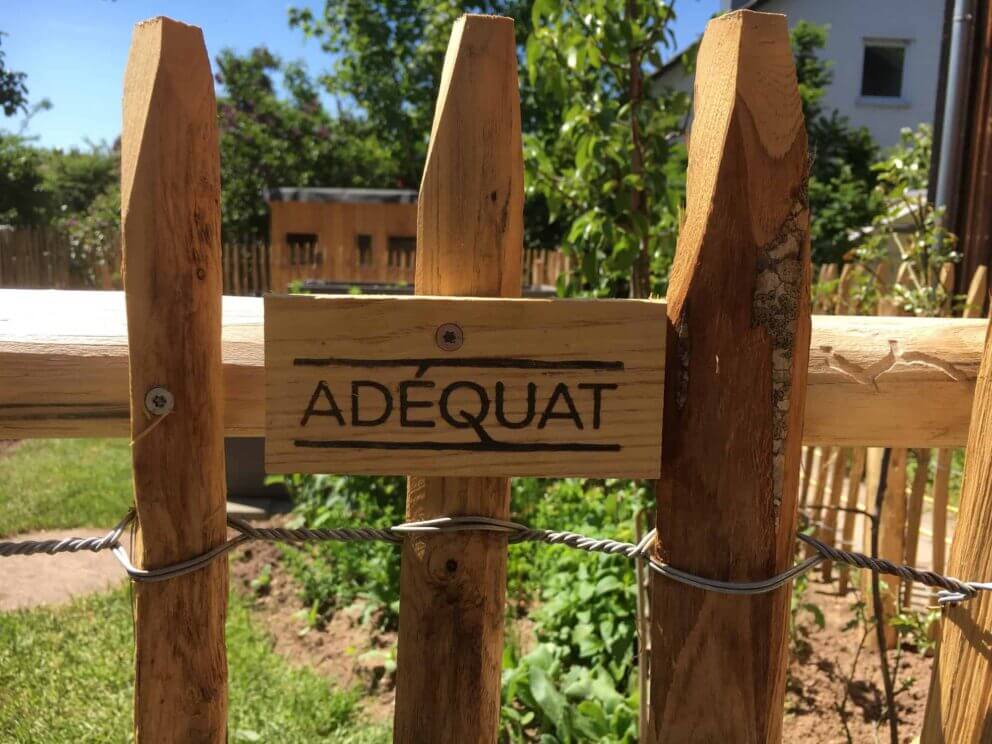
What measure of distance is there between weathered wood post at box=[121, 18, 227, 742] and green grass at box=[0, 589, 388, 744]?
1.64 metres

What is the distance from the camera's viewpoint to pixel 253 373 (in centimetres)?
130

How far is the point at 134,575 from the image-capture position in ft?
3.95

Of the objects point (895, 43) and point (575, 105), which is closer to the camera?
point (575, 105)

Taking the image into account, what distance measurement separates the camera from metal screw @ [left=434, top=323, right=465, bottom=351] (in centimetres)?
112

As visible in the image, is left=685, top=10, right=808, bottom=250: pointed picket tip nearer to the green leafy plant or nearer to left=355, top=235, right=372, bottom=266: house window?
the green leafy plant

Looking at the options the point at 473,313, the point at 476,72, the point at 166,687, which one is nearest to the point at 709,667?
the point at 473,313

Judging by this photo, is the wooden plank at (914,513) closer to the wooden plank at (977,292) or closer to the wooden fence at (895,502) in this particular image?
the wooden fence at (895,502)

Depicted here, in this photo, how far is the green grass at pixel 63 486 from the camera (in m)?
5.00

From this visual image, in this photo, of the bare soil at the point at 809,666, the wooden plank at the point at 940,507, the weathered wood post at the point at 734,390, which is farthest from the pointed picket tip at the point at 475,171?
the wooden plank at the point at 940,507

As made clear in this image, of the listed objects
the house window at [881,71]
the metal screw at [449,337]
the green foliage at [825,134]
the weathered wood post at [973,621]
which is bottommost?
the weathered wood post at [973,621]

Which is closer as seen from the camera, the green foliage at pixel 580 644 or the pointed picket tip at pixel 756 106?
the pointed picket tip at pixel 756 106

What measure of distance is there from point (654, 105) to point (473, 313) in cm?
219

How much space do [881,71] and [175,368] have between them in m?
20.9

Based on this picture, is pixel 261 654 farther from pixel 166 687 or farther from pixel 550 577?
pixel 166 687
